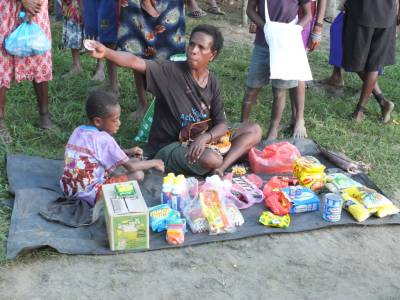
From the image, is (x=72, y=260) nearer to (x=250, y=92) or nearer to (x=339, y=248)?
(x=339, y=248)

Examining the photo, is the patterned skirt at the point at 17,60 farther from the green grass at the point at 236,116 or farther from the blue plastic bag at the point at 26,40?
the green grass at the point at 236,116

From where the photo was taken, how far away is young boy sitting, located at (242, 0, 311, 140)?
4629 mm

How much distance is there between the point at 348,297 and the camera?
305 cm

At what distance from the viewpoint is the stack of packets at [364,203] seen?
12.2 ft

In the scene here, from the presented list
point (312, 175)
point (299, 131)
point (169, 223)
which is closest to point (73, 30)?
point (299, 131)

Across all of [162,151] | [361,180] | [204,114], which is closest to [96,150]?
Answer: [162,151]

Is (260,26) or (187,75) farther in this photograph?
(260,26)

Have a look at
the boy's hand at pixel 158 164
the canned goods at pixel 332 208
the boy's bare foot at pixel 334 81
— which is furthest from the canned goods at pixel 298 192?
the boy's bare foot at pixel 334 81

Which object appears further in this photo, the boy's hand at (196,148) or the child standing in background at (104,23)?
the child standing in background at (104,23)

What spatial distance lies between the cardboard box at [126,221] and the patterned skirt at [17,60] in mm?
1531

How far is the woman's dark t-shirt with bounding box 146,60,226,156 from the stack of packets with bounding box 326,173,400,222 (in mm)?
1034

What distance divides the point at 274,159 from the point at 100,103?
1.42 m

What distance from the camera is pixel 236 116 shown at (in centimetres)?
538

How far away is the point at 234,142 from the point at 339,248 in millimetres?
1241
